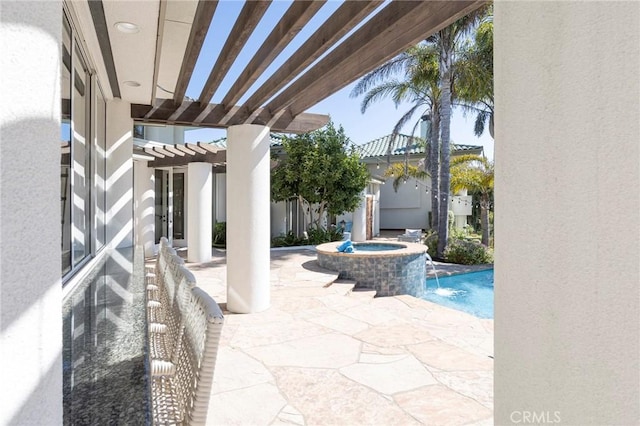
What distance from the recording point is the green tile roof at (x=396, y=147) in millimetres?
22125

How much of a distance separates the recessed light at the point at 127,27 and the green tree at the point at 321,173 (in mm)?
10916

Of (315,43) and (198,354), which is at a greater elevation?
(315,43)

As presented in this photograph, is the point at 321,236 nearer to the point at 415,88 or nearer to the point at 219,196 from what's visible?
the point at 219,196

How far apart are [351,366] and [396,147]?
22.1 metres

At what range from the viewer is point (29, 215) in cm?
87

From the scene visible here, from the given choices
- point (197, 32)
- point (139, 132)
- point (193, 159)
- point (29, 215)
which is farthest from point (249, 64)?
point (139, 132)

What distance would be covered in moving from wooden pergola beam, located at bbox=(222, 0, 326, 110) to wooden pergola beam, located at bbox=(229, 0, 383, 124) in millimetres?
231

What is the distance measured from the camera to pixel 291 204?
18.1 metres

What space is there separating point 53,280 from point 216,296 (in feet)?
20.9

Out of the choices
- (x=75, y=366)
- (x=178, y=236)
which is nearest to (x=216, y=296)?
(x=75, y=366)

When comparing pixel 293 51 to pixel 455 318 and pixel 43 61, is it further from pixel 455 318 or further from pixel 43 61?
pixel 455 318

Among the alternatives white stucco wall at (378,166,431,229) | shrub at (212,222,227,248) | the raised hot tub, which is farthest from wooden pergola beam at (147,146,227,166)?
white stucco wall at (378,166,431,229)

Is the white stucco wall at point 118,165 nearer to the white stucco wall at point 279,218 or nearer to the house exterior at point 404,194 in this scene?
the white stucco wall at point 279,218

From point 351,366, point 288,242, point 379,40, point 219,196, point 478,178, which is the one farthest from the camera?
point 219,196
